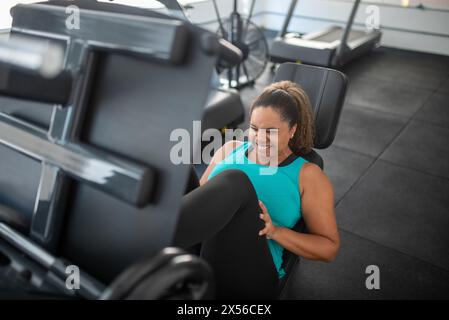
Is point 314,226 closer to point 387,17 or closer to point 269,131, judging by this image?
point 269,131

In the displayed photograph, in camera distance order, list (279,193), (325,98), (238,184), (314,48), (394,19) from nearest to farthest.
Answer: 1. (238,184)
2. (279,193)
3. (325,98)
4. (314,48)
5. (394,19)

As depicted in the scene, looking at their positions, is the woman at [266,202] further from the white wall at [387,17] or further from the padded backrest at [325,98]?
the white wall at [387,17]

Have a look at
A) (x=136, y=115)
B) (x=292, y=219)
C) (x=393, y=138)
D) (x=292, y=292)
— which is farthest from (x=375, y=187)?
(x=136, y=115)

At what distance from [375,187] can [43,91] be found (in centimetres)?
233

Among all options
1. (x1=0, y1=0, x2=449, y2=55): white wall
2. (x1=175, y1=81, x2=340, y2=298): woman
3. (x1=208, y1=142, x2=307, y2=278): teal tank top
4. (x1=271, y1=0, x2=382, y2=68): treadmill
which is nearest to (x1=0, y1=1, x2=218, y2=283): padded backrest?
(x1=175, y1=81, x2=340, y2=298): woman

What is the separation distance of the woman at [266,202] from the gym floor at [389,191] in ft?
0.61

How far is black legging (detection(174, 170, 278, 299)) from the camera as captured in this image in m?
0.99

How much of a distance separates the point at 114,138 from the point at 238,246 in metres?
0.55

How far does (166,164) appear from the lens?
0.61 meters

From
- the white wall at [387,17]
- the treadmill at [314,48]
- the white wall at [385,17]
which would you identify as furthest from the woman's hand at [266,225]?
the white wall at [387,17]

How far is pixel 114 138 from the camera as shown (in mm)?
670

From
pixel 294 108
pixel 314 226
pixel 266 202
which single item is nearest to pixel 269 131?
pixel 294 108

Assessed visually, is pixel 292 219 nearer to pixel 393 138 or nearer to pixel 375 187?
pixel 375 187

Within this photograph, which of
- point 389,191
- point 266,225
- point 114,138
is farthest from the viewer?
point 389,191
